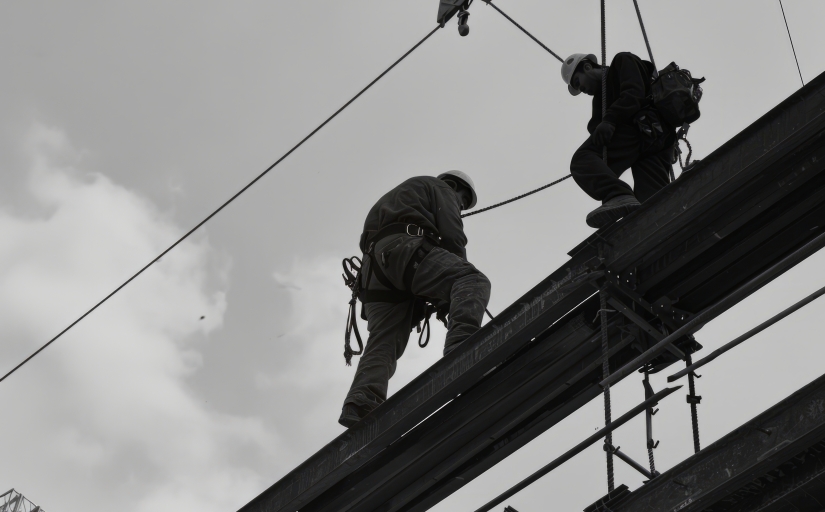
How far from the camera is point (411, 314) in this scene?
8.49 metres

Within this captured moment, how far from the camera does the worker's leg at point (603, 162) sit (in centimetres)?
713

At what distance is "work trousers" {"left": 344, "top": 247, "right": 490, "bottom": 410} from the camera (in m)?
7.45

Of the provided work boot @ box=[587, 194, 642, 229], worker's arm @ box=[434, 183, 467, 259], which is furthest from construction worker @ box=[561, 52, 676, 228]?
worker's arm @ box=[434, 183, 467, 259]

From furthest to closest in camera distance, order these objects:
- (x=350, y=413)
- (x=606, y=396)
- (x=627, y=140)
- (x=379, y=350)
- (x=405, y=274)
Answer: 1. (x=379, y=350)
2. (x=405, y=274)
3. (x=350, y=413)
4. (x=627, y=140)
5. (x=606, y=396)

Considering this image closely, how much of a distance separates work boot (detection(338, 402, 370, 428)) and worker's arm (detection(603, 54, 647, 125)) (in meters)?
2.26

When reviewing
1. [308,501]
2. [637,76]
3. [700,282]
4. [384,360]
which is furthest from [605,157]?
[308,501]

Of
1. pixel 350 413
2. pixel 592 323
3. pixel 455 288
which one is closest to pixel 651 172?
pixel 455 288

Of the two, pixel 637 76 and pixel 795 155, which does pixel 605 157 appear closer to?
pixel 637 76

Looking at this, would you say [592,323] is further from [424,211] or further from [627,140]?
[424,211]

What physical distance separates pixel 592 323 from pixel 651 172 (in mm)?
1686

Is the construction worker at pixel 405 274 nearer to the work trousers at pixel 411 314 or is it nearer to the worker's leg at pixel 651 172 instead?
the work trousers at pixel 411 314

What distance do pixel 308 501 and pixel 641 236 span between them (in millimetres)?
2428

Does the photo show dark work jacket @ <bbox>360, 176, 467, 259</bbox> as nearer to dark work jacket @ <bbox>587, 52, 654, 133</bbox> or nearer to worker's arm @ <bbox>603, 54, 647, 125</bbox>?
dark work jacket @ <bbox>587, 52, 654, 133</bbox>

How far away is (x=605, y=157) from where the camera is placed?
7434 millimetres
